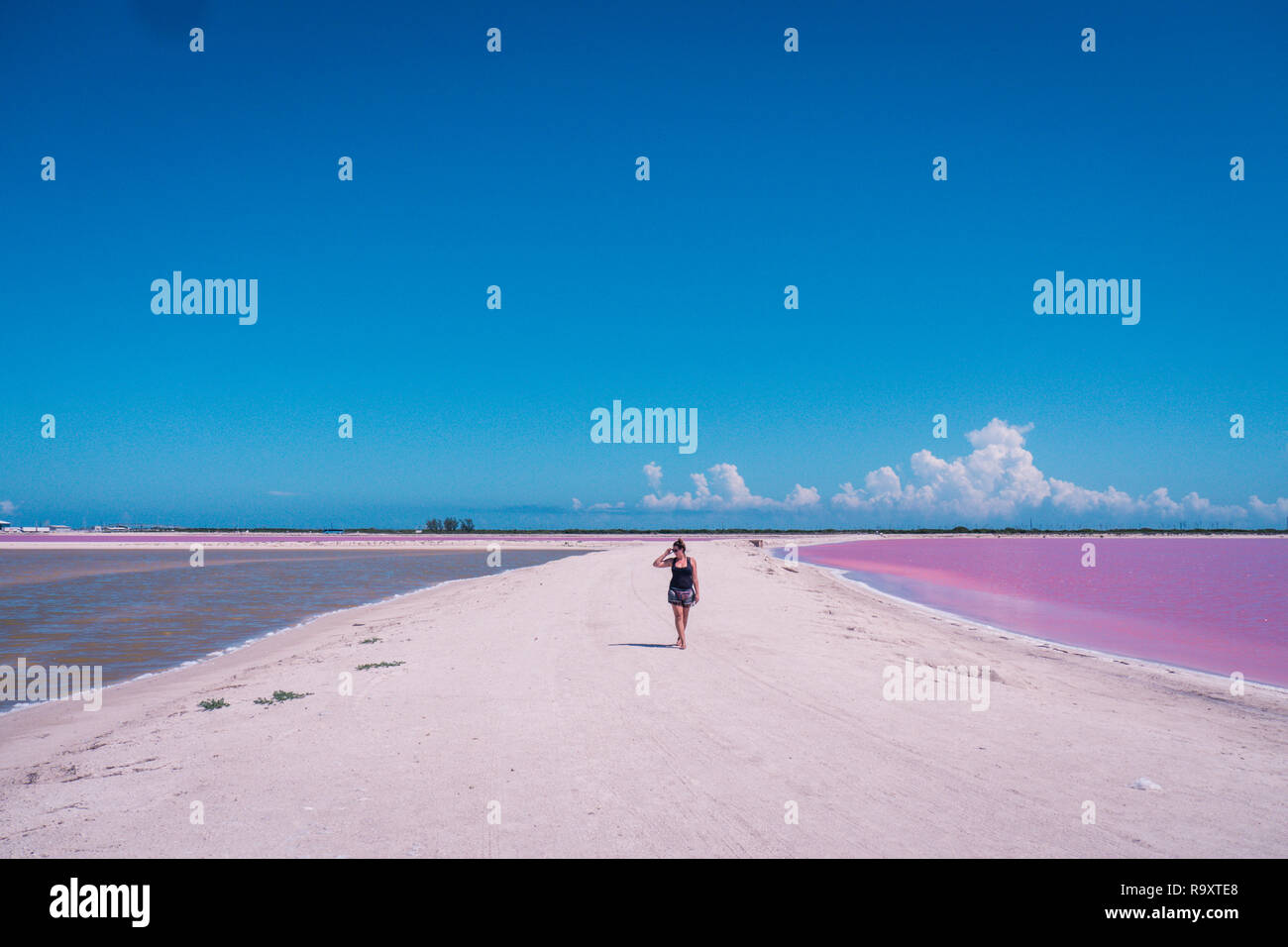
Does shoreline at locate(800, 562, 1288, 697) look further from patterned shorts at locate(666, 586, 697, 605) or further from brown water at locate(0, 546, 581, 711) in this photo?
brown water at locate(0, 546, 581, 711)

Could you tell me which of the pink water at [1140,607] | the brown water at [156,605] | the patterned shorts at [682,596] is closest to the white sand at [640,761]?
the patterned shorts at [682,596]

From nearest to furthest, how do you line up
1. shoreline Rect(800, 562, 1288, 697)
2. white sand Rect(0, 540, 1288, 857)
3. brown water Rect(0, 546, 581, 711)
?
white sand Rect(0, 540, 1288, 857)
shoreline Rect(800, 562, 1288, 697)
brown water Rect(0, 546, 581, 711)

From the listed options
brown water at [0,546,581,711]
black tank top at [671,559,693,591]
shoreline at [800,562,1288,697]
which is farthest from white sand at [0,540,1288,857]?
brown water at [0,546,581,711]

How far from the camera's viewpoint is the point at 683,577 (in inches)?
536

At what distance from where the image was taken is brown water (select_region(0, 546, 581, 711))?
49.7 ft

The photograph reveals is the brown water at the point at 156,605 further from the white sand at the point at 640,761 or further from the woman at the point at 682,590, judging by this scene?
the woman at the point at 682,590

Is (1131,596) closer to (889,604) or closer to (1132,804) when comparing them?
(889,604)

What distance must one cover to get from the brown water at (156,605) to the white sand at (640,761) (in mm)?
3522

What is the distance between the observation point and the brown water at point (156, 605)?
596 inches

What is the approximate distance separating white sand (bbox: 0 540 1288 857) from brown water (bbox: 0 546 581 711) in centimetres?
352
